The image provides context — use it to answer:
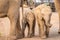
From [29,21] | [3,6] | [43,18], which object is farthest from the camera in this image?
[29,21]

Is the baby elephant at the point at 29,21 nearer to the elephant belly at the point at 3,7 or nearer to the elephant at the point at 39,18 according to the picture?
the elephant at the point at 39,18

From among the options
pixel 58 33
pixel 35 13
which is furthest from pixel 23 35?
pixel 58 33

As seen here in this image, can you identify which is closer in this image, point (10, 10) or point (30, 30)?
point (10, 10)

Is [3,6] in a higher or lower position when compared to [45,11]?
higher

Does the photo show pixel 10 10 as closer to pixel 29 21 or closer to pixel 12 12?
pixel 12 12

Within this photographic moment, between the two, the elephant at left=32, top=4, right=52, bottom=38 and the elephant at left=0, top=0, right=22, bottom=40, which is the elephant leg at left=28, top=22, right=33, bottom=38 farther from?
the elephant at left=0, top=0, right=22, bottom=40

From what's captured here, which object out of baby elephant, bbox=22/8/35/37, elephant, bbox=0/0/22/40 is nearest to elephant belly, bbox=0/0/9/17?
elephant, bbox=0/0/22/40

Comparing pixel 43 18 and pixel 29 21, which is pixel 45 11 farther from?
pixel 29 21

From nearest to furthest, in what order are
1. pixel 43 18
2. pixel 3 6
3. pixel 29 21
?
pixel 3 6 < pixel 43 18 < pixel 29 21

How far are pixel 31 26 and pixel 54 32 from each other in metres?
0.53

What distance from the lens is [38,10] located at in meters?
3.26

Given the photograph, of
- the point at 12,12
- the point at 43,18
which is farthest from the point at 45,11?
the point at 12,12

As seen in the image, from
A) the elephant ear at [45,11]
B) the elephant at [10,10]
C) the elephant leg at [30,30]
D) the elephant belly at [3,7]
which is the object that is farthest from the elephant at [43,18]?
the elephant belly at [3,7]

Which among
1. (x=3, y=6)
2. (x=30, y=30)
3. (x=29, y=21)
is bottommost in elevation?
(x=30, y=30)
